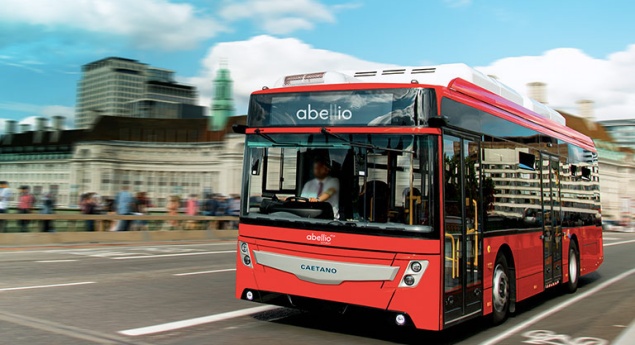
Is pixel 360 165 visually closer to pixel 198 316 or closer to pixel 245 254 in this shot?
pixel 245 254

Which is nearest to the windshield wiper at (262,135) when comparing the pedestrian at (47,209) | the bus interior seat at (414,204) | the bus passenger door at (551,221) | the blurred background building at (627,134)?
the bus interior seat at (414,204)

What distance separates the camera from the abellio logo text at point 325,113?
7.51 meters

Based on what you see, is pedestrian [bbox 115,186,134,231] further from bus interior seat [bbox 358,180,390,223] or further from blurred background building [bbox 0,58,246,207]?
blurred background building [bbox 0,58,246,207]

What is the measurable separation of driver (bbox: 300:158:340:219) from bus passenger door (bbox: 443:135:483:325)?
110 cm

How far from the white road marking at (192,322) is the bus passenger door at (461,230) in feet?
8.84

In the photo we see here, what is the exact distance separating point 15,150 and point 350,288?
173 m

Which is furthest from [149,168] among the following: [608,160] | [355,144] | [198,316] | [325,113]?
[355,144]

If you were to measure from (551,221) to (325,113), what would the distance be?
4.97 metres

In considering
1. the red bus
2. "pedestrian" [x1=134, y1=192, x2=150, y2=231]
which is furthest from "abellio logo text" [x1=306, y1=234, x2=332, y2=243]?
"pedestrian" [x1=134, y1=192, x2=150, y2=231]

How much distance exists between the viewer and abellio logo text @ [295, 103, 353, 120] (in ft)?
24.6

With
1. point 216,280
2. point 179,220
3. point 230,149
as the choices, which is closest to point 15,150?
point 230,149

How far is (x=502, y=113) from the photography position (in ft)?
30.8

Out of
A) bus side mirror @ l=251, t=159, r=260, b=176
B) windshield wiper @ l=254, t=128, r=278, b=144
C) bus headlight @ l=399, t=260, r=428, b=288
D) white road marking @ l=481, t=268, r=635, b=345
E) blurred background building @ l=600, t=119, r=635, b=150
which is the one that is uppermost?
blurred background building @ l=600, t=119, r=635, b=150

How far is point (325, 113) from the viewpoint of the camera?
7.61 meters
